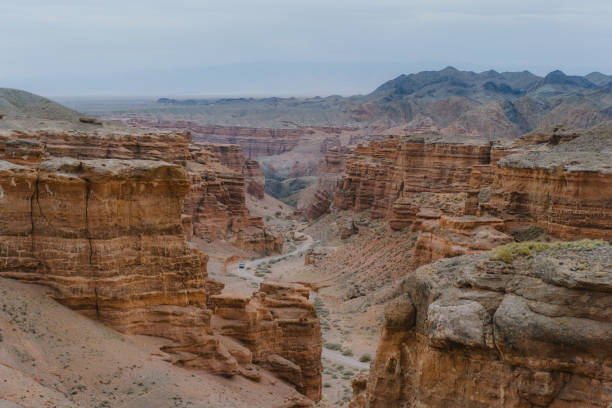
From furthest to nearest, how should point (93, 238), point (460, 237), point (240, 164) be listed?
point (240, 164)
point (460, 237)
point (93, 238)

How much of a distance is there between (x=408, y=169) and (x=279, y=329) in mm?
35988

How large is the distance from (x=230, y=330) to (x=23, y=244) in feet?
24.8

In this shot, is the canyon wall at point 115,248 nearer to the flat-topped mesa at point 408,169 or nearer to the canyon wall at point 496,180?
the canyon wall at point 496,180

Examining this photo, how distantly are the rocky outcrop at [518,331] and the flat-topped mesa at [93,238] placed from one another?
9674mm

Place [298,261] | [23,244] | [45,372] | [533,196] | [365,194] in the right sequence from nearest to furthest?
[45,372] < [23,244] < [533,196] < [298,261] < [365,194]

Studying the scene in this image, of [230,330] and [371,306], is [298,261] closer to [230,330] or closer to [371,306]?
[371,306]

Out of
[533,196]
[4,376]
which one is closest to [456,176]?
[533,196]

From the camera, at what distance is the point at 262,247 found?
64.9 meters

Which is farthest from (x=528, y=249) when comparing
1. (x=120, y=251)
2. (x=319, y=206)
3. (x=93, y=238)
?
(x=319, y=206)

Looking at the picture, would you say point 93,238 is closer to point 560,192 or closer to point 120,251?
point 120,251

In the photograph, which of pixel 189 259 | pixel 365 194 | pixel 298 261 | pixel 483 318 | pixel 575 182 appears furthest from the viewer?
pixel 365 194

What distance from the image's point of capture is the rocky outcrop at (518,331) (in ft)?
32.1

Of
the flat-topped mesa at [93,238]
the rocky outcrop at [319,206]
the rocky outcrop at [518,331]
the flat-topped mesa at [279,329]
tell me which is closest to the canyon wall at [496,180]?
the rocky outcrop at [319,206]

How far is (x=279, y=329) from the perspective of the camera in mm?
22672
